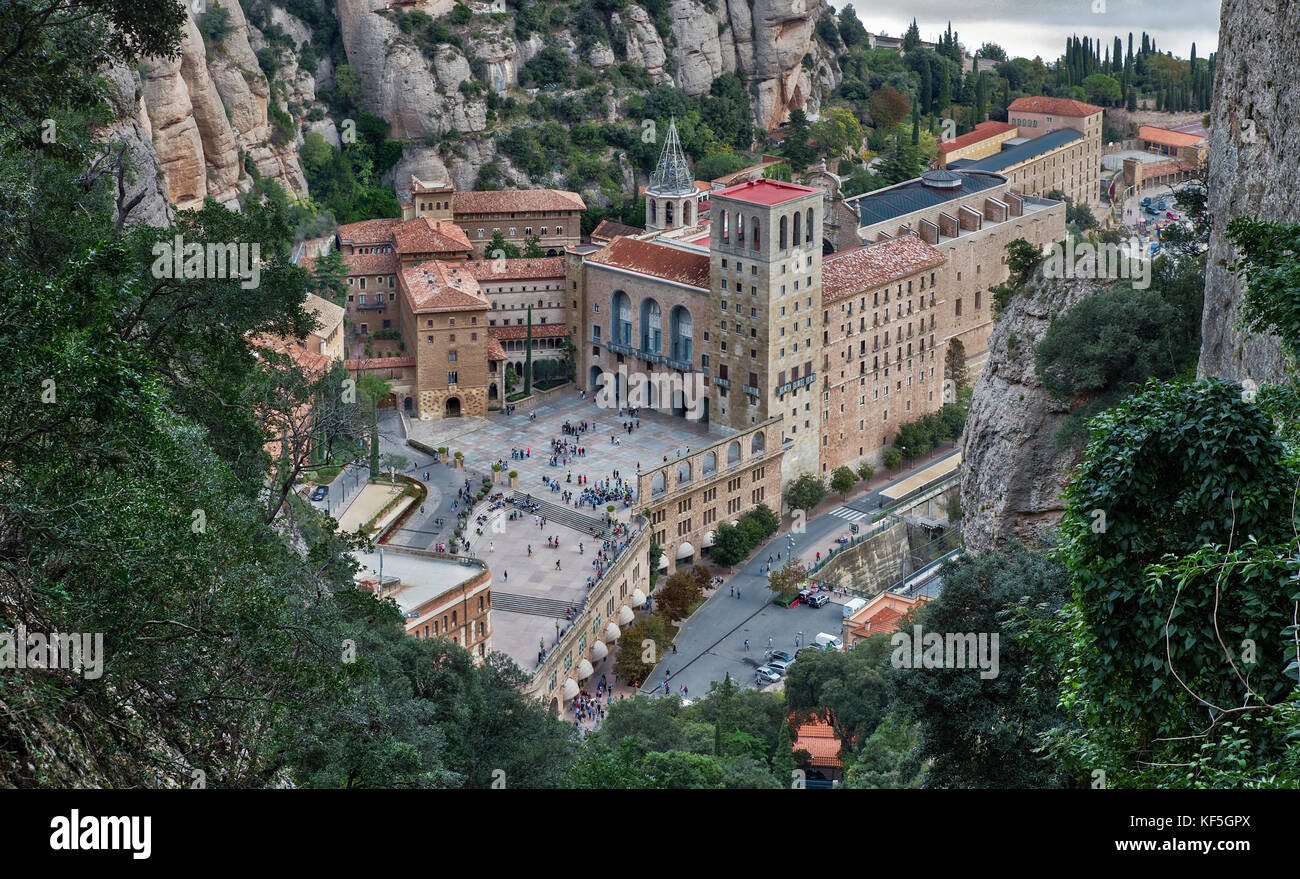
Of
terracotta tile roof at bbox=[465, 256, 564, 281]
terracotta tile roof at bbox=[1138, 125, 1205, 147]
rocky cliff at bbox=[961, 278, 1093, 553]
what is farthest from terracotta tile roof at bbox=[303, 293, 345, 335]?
terracotta tile roof at bbox=[1138, 125, 1205, 147]

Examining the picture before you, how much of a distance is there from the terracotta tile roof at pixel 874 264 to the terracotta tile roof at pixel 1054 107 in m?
37.6

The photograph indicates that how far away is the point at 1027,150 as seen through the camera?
107 meters

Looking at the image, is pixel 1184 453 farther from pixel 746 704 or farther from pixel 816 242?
pixel 816 242

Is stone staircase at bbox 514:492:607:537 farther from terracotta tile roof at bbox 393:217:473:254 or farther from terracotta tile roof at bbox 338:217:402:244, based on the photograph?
terracotta tile roof at bbox 338:217:402:244

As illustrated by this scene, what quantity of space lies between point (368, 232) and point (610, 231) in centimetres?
1193

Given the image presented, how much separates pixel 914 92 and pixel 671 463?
57.4m

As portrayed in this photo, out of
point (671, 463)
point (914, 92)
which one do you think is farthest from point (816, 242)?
point (914, 92)

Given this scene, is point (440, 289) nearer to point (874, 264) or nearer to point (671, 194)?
point (671, 194)

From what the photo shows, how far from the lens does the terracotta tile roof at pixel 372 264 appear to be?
7931 centimetres

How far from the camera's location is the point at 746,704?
49.2 meters

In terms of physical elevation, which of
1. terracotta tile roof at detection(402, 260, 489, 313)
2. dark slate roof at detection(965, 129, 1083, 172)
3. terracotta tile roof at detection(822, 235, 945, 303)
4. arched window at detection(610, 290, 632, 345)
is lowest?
arched window at detection(610, 290, 632, 345)

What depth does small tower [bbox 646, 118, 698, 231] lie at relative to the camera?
79.5 m

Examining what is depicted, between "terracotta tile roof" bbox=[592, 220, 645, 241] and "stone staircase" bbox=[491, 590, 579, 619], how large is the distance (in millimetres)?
29914

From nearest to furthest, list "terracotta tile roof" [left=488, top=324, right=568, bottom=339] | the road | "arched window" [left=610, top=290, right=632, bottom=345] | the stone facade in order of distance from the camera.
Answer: the road → the stone facade → "arched window" [left=610, top=290, right=632, bottom=345] → "terracotta tile roof" [left=488, top=324, right=568, bottom=339]
